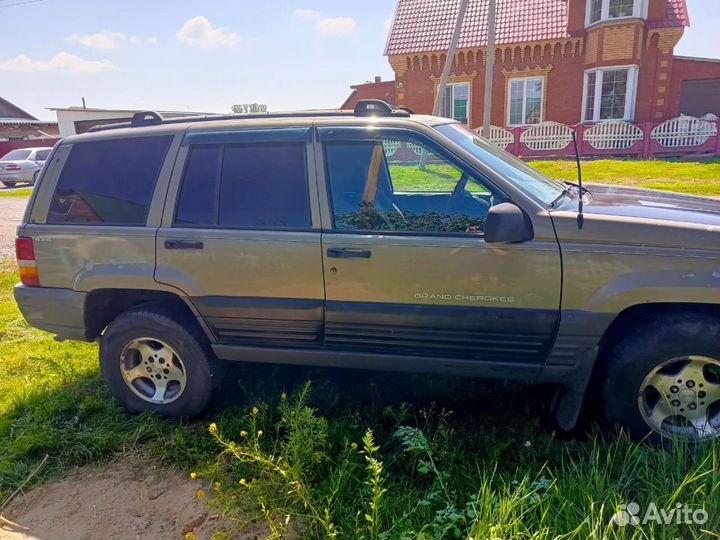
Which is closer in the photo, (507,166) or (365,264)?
(365,264)

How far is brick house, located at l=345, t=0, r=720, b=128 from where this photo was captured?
741 inches

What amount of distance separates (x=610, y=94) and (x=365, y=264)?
20.6m

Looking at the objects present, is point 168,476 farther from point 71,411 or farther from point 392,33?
point 392,33

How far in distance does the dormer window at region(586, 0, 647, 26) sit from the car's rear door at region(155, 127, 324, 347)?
20214 mm

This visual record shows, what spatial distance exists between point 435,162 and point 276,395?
2.01 m

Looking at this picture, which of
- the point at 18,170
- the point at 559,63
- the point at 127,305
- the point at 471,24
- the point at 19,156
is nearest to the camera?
the point at 127,305

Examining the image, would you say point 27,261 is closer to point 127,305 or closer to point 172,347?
point 127,305

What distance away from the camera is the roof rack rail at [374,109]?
11.3 ft

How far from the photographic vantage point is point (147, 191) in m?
3.46

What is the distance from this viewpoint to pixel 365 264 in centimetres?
308

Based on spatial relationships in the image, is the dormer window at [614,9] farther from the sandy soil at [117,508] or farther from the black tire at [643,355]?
the sandy soil at [117,508]

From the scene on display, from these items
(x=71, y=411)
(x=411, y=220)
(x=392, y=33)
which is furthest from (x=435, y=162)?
(x=392, y=33)

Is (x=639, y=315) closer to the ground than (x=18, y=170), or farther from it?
closer to the ground

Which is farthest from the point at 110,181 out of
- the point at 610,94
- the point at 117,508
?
the point at 610,94
